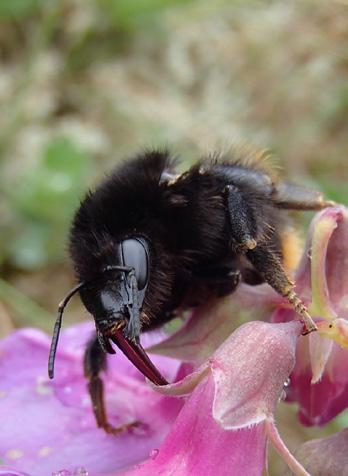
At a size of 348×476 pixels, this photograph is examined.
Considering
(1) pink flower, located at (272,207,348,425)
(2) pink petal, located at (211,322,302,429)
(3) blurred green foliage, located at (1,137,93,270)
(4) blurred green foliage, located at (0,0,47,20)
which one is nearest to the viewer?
(2) pink petal, located at (211,322,302,429)

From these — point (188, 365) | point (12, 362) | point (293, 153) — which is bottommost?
point (293, 153)

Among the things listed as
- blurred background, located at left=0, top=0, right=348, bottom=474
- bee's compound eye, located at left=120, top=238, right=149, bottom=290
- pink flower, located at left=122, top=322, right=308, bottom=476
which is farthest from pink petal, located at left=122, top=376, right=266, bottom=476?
blurred background, located at left=0, top=0, right=348, bottom=474

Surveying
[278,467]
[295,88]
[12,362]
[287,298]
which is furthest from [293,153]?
[287,298]

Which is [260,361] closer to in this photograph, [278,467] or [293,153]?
[278,467]

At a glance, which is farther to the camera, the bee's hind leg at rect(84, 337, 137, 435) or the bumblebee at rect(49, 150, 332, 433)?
the bee's hind leg at rect(84, 337, 137, 435)

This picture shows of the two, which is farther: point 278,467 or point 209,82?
point 209,82

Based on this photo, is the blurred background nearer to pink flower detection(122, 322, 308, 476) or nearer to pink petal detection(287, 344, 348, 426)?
pink petal detection(287, 344, 348, 426)

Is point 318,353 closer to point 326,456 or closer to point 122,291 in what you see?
point 326,456
